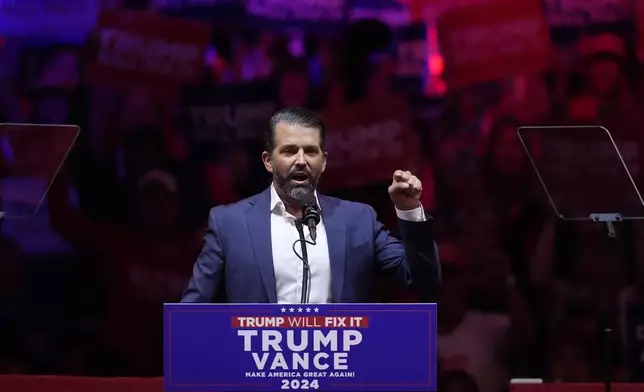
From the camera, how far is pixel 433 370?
6.63ft

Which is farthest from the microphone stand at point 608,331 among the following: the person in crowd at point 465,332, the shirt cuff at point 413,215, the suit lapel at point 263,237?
the suit lapel at point 263,237

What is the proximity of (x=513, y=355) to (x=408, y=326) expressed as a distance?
2.17 meters

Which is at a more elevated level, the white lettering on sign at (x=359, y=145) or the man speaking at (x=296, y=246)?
the white lettering on sign at (x=359, y=145)

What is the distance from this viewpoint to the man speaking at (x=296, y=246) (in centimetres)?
248

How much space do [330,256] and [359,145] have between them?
1558 millimetres

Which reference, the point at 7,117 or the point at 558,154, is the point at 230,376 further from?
the point at 7,117

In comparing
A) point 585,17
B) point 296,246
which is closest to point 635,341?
point 585,17

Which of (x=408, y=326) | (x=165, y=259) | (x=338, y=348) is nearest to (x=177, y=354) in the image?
(x=338, y=348)

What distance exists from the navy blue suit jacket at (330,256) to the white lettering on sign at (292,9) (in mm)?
1566

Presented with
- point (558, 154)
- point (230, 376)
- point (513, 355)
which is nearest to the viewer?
point (230, 376)

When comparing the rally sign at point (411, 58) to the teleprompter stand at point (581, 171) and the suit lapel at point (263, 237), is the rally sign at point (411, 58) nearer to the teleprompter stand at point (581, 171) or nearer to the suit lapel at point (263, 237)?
the teleprompter stand at point (581, 171)

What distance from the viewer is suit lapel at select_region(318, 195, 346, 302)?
2.51 metres

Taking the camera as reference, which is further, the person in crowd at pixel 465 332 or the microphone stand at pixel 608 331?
the person in crowd at pixel 465 332

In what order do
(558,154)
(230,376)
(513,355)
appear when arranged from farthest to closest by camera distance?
(513,355) < (558,154) < (230,376)
